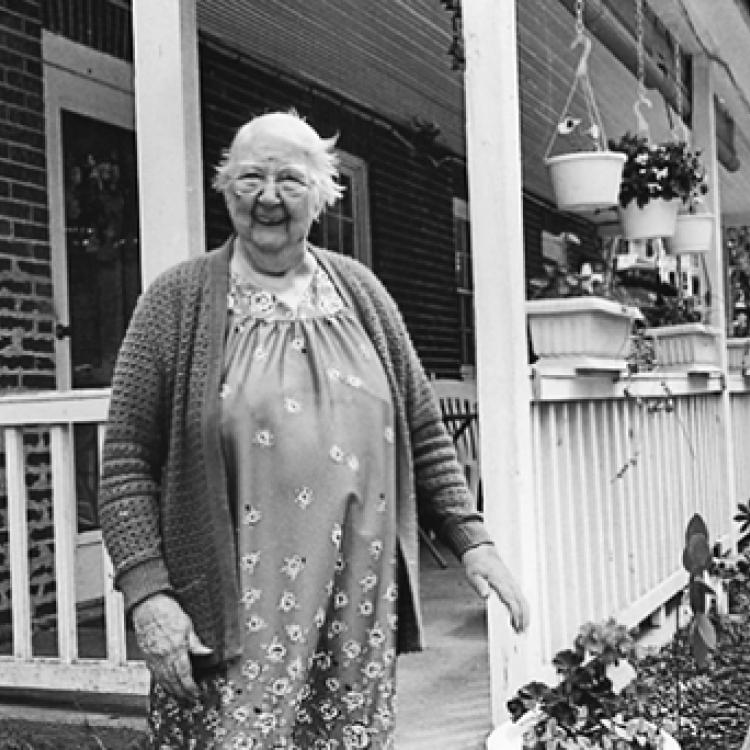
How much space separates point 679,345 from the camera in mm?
5926

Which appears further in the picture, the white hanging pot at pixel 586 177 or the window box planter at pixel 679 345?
the window box planter at pixel 679 345

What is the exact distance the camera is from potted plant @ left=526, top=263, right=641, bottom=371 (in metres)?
3.92

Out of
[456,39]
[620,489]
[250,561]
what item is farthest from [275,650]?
[620,489]

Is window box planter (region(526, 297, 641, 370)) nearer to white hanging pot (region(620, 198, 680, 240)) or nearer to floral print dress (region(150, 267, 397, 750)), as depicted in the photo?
white hanging pot (region(620, 198, 680, 240))

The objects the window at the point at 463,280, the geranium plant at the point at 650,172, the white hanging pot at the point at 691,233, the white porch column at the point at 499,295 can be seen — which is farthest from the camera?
the window at the point at 463,280

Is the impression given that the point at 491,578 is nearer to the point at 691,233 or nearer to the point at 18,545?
the point at 18,545

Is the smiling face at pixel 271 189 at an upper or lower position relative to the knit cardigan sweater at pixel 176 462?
upper

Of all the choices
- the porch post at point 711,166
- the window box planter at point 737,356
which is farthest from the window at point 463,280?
the porch post at point 711,166

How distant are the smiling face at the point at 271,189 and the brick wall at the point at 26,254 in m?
3.00

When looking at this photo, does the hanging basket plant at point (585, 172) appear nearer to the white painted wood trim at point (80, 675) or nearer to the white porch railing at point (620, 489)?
the white porch railing at point (620, 489)

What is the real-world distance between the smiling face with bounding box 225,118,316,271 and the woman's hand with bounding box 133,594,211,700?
64cm

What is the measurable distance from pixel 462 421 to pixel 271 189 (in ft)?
18.6

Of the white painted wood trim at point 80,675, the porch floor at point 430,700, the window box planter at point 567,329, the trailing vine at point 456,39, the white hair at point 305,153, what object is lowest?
the porch floor at point 430,700

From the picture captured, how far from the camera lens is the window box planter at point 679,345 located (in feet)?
19.2
